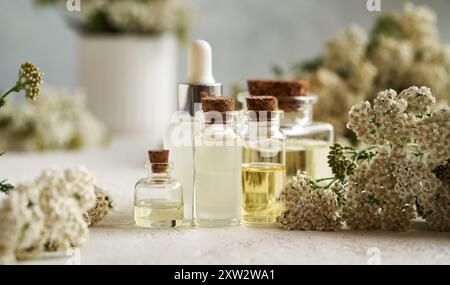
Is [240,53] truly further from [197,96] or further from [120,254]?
[120,254]

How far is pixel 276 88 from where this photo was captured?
1382mm

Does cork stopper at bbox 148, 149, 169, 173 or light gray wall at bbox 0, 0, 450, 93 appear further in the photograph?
light gray wall at bbox 0, 0, 450, 93

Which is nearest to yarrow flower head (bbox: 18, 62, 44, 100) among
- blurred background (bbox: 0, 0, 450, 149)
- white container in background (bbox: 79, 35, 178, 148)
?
blurred background (bbox: 0, 0, 450, 149)

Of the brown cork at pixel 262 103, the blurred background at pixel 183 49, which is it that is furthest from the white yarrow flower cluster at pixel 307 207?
the blurred background at pixel 183 49

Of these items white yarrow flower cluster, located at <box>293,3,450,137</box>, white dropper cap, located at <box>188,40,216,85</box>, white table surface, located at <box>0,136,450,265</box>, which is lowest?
white table surface, located at <box>0,136,450,265</box>

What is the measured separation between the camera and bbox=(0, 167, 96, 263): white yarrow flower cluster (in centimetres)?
93

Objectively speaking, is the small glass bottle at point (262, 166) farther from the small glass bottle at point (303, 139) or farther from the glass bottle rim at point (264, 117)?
the small glass bottle at point (303, 139)

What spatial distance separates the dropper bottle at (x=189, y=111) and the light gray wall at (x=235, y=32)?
2303 millimetres

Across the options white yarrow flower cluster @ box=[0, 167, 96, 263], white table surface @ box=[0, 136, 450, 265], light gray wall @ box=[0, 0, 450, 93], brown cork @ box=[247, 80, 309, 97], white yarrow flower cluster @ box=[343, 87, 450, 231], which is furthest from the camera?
light gray wall @ box=[0, 0, 450, 93]

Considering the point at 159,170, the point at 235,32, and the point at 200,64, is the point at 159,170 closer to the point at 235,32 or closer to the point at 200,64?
the point at 200,64

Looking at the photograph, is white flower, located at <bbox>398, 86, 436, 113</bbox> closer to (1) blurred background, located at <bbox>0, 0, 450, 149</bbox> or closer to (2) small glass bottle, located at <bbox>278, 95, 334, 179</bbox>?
(2) small glass bottle, located at <bbox>278, 95, 334, 179</bbox>

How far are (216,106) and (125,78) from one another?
2140mm

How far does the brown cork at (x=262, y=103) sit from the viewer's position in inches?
47.2

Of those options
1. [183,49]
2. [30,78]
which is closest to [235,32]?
[183,49]
